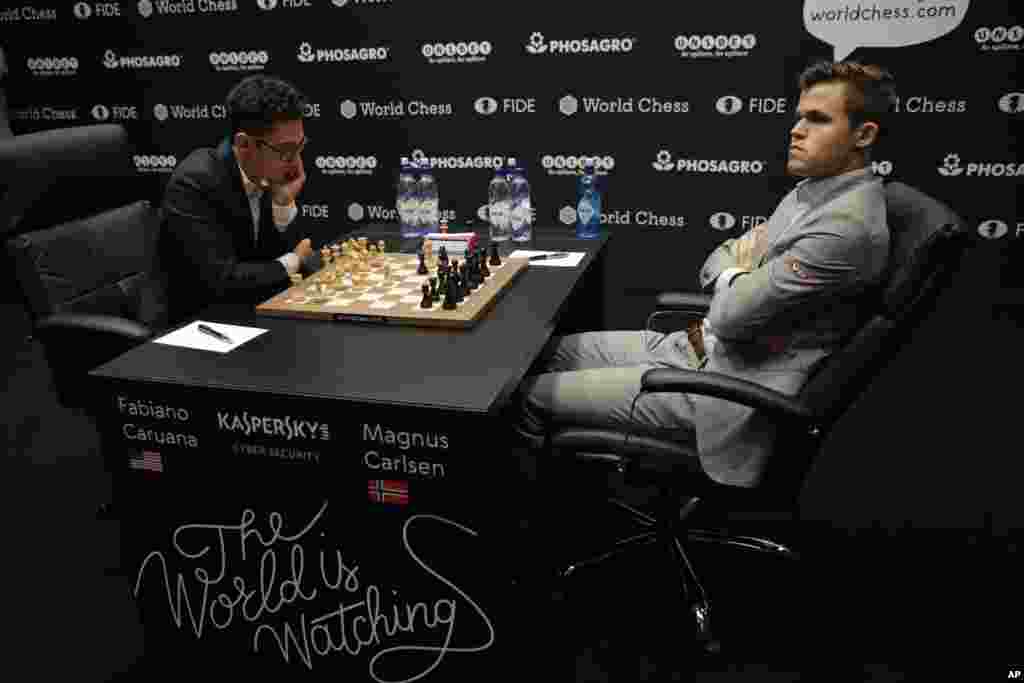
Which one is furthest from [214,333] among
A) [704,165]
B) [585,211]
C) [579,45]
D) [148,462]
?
[704,165]

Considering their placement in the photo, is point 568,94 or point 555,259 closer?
point 555,259

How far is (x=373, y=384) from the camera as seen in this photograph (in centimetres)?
154

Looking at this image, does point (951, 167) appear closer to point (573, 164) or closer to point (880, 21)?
point (880, 21)

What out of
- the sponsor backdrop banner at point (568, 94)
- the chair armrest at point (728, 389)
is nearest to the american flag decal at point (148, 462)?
the chair armrest at point (728, 389)

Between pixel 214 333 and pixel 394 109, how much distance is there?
7.60 ft

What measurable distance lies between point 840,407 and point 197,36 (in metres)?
3.58

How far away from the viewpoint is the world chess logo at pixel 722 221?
3.68 m

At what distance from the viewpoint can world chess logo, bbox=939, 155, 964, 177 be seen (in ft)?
11.1

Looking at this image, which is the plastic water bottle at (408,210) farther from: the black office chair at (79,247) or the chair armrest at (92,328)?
the chair armrest at (92,328)

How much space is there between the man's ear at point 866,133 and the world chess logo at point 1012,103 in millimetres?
1964

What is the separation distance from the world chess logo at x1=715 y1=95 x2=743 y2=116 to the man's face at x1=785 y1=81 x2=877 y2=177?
1.71m

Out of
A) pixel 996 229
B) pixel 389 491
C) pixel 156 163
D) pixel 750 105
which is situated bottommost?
pixel 389 491

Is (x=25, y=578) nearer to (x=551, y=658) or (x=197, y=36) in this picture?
(x=551, y=658)

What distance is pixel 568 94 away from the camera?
12.0 feet
